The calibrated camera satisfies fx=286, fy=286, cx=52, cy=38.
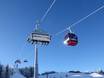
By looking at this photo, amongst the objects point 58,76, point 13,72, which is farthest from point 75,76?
point 13,72

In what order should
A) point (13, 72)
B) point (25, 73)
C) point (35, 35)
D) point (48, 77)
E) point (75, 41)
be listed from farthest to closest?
point (25, 73) → point (13, 72) → point (48, 77) → point (35, 35) → point (75, 41)

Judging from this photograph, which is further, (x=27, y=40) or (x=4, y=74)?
(x=4, y=74)

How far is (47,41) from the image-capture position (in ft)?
88.4

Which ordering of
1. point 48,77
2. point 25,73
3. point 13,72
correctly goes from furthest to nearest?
1. point 25,73
2. point 13,72
3. point 48,77

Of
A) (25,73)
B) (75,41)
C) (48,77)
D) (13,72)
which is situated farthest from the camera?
(25,73)

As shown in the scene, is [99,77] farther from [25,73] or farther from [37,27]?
[37,27]

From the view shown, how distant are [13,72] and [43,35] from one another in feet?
241

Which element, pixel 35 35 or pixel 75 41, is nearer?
pixel 75 41

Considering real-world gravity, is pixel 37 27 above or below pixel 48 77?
above

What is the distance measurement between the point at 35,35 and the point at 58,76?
67.3m

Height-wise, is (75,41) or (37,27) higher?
(37,27)

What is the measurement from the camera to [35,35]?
86.9 feet

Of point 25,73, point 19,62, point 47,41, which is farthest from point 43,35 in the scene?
point 25,73

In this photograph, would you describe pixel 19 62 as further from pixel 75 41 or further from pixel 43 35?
pixel 75 41
